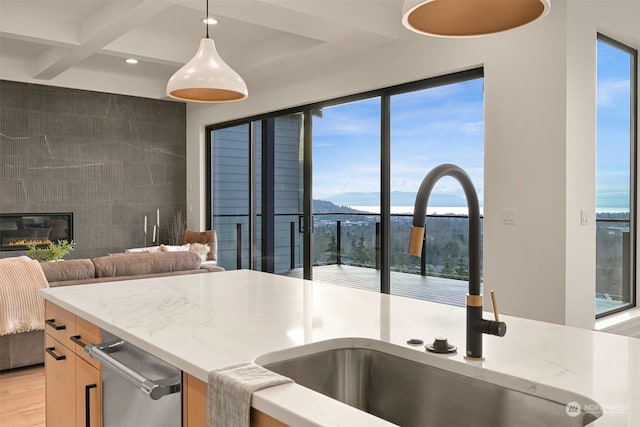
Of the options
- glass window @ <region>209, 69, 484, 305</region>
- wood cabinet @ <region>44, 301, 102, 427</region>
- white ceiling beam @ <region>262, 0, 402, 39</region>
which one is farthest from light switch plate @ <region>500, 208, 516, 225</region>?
wood cabinet @ <region>44, 301, 102, 427</region>

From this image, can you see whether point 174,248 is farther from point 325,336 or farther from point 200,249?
point 325,336

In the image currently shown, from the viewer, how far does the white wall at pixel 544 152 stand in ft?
11.7

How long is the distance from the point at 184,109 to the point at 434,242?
4673 millimetres

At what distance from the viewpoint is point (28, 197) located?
6.63 meters

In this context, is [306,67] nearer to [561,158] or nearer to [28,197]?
[561,158]

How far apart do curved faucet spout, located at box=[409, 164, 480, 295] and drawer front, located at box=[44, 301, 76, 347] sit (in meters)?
1.38

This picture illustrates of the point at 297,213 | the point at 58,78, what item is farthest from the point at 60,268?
the point at 58,78

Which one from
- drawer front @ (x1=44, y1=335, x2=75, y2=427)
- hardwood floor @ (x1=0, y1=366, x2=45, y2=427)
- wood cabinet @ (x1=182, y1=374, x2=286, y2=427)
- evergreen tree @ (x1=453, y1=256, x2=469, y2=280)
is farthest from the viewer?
evergreen tree @ (x1=453, y1=256, x2=469, y2=280)

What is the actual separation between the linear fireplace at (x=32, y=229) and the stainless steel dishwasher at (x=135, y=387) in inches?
221

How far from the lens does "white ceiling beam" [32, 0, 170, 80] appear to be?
4.13 m

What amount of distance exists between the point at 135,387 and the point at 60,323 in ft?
2.55

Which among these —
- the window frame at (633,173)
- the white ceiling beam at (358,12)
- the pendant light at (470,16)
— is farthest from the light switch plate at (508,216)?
the pendant light at (470,16)

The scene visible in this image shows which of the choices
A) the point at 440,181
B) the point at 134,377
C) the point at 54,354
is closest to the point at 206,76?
the point at 54,354
